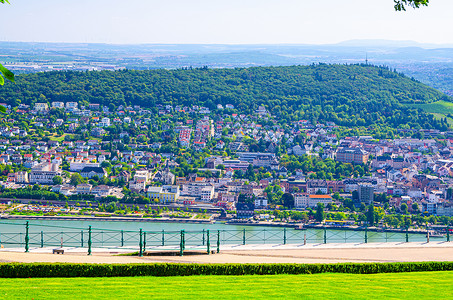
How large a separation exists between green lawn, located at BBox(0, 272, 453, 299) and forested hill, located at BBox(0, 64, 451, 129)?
137 ft

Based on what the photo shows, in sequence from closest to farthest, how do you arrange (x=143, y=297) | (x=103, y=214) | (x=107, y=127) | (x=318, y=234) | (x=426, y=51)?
(x=143, y=297), (x=318, y=234), (x=103, y=214), (x=107, y=127), (x=426, y=51)

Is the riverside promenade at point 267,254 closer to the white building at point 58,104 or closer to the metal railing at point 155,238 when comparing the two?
the metal railing at point 155,238

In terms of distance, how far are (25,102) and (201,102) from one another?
1228 cm

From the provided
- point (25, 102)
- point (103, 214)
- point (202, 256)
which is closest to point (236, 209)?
point (103, 214)

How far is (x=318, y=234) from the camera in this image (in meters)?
20.8

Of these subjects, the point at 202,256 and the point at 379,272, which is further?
the point at 202,256

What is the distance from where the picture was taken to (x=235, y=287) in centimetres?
538

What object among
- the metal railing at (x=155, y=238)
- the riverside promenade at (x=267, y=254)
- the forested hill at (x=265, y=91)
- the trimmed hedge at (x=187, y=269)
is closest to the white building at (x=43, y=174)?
the metal railing at (x=155, y=238)

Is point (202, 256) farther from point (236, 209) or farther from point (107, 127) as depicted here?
point (107, 127)

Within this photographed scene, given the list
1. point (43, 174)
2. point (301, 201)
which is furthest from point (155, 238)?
point (43, 174)

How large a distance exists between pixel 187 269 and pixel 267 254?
200cm

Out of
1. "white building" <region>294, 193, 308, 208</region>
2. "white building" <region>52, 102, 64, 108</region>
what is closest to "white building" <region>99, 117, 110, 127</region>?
"white building" <region>52, 102, 64, 108</region>

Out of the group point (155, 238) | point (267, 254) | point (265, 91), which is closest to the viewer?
point (267, 254)

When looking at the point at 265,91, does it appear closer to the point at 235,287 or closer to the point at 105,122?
the point at 105,122
